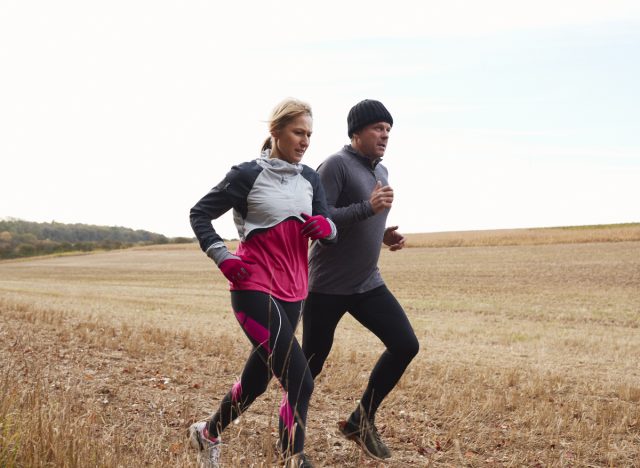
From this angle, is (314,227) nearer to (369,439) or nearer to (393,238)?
(393,238)

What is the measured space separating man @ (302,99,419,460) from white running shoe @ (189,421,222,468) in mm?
866

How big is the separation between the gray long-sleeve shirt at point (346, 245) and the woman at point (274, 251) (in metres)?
0.54

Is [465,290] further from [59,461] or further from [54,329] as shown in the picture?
[59,461]

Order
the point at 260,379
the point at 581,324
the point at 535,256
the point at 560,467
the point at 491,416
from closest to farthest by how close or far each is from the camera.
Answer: the point at 260,379 → the point at 560,467 → the point at 491,416 → the point at 581,324 → the point at 535,256

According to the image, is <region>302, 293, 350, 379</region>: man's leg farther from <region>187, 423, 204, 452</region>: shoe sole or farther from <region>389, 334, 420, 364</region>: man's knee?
<region>187, 423, 204, 452</region>: shoe sole

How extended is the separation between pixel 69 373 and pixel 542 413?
4.60 meters

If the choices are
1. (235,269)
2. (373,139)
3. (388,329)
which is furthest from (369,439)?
(373,139)

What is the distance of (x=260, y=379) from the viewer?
383cm

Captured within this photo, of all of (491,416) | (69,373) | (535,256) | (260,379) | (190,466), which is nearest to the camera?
(190,466)

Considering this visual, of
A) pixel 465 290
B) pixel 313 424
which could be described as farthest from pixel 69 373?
pixel 465 290

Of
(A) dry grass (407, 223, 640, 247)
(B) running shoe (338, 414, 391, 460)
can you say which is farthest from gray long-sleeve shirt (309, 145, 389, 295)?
(A) dry grass (407, 223, 640, 247)

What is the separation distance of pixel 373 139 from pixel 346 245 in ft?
2.47

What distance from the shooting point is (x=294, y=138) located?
12.0ft

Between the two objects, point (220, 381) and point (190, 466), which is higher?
point (190, 466)
